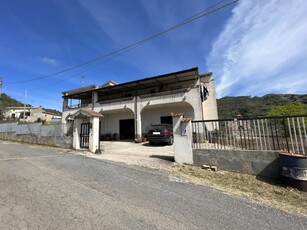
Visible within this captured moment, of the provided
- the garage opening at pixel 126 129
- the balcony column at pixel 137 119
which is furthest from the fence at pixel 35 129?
the garage opening at pixel 126 129

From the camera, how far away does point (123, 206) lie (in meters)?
3.27

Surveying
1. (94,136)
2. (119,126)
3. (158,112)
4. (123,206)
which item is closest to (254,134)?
(123,206)

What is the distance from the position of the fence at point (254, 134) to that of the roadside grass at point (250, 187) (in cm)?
107

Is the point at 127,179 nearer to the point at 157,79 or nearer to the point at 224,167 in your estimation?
the point at 224,167

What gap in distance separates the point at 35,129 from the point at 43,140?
2.19 m

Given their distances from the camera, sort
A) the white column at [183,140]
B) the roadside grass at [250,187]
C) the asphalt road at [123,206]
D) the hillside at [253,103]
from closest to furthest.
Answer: the asphalt road at [123,206]
the roadside grass at [250,187]
the white column at [183,140]
the hillside at [253,103]

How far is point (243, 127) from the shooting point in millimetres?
6082

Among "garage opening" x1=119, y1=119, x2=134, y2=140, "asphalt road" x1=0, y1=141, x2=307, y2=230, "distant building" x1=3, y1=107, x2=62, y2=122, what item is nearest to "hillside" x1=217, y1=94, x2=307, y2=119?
"garage opening" x1=119, y1=119, x2=134, y2=140

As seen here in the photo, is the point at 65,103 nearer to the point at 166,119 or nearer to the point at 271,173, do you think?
the point at 166,119

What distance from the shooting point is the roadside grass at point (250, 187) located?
146 inches

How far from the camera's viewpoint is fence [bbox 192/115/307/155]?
202 inches

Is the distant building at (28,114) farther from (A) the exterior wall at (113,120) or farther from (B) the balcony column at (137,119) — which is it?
(B) the balcony column at (137,119)

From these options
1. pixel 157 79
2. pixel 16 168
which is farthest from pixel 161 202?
pixel 157 79

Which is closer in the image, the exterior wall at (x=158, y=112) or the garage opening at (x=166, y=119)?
the exterior wall at (x=158, y=112)
